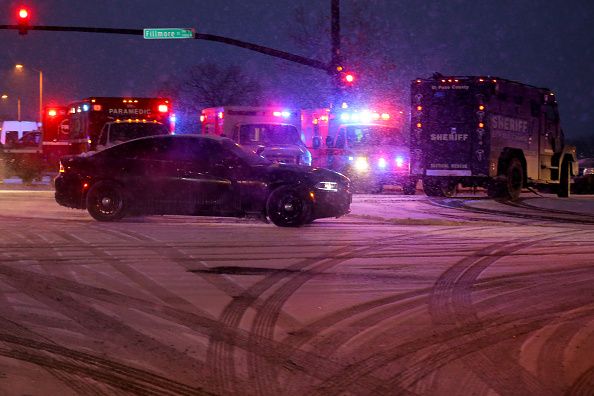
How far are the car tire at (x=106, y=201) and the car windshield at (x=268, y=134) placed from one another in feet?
32.2

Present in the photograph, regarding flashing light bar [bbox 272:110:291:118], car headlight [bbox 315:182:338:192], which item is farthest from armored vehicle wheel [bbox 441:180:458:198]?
car headlight [bbox 315:182:338:192]

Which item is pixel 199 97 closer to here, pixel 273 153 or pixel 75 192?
pixel 273 153

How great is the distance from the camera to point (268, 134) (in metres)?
24.3

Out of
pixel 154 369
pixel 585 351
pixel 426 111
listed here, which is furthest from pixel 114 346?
pixel 426 111

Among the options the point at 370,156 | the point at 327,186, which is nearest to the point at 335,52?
the point at 370,156

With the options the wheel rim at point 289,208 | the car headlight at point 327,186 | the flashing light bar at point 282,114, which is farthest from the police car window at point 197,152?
the flashing light bar at point 282,114

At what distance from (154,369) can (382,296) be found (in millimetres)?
3069

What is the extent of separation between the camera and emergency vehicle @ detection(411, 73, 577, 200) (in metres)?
22.1

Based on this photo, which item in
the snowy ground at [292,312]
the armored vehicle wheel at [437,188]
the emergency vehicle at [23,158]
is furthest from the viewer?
the emergency vehicle at [23,158]

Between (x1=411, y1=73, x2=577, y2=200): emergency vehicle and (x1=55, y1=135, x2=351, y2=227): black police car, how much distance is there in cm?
883

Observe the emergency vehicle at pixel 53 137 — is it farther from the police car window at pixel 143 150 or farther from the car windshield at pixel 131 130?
the police car window at pixel 143 150

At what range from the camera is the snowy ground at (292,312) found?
5.48 meters

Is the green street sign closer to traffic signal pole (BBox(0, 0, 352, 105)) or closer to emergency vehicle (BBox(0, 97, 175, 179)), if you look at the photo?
traffic signal pole (BBox(0, 0, 352, 105))

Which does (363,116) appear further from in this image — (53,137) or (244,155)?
(244,155)
